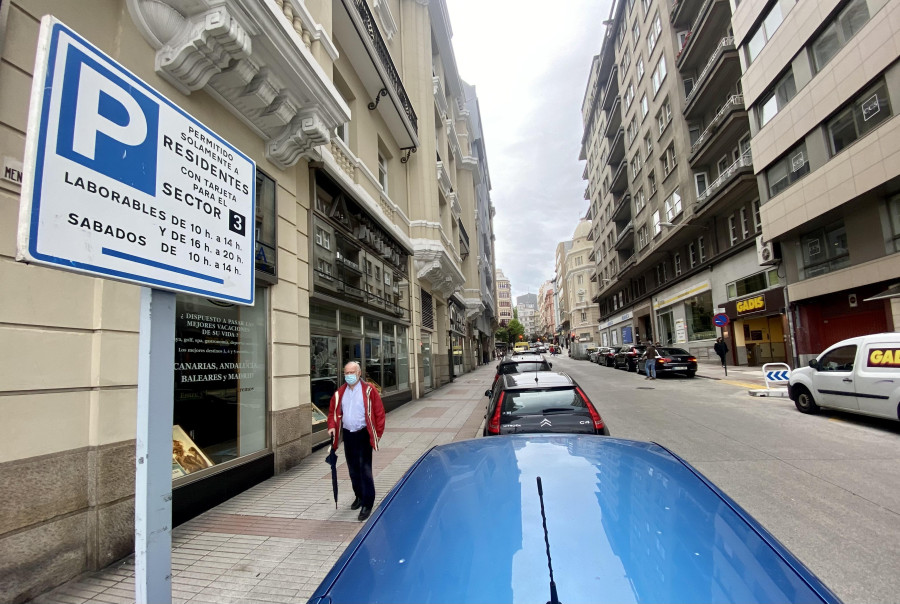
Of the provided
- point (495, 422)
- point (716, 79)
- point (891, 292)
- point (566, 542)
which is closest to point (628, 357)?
point (891, 292)

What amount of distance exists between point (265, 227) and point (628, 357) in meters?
24.9

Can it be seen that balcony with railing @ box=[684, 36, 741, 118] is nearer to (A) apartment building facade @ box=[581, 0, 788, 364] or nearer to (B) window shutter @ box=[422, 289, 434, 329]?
(A) apartment building facade @ box=[581, 0, 788, 364]

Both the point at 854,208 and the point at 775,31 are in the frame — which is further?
the point at 775,31

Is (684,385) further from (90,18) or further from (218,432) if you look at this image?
(90,18)

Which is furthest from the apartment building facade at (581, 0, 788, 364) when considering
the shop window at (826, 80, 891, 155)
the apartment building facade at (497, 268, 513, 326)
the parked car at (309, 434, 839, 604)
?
the apartment building facade at (497, 268, 513, 326)

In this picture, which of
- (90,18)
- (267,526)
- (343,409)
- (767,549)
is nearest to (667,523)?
(767,549)

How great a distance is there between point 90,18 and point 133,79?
374cm

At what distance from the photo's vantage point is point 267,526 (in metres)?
4.51

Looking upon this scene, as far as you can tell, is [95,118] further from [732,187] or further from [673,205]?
[673,205]

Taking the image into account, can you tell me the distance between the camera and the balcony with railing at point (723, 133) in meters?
21.7

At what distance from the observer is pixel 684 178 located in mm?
27500

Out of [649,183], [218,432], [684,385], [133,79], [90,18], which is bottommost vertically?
[684,385]

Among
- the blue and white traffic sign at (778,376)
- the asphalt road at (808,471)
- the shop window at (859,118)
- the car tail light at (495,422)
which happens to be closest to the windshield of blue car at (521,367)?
the asphalt road at (808,471)

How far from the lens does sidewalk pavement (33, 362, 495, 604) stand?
3.28 meters
